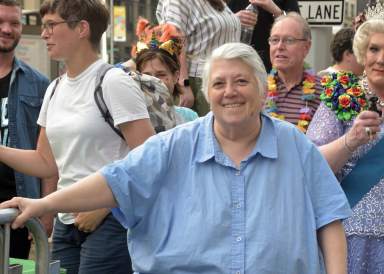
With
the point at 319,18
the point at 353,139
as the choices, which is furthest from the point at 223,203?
the point at 319,18

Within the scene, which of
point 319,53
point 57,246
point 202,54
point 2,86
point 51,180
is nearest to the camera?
point 57,246

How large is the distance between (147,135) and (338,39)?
2932 mm

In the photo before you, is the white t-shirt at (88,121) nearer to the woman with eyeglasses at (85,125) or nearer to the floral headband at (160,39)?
the woman with eyeglasses at (85,125)

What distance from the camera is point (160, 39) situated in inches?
228

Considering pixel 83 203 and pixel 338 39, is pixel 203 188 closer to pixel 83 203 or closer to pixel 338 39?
pixel 83 203

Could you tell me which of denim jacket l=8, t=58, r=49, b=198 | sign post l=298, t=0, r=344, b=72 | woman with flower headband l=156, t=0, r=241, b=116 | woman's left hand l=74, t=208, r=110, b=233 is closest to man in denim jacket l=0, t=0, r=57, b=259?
denim jacket l=8, t=58, r=49, b=198

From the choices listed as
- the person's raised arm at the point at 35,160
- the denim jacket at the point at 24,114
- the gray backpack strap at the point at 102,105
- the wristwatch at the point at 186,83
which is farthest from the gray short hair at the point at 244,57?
the wristwatch at the point at 186,83

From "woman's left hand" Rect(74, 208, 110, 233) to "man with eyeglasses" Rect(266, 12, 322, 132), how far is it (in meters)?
1.61

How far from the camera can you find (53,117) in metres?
4.50

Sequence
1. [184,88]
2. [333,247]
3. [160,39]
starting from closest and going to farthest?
[333,247]
[160,39]
[184,88]

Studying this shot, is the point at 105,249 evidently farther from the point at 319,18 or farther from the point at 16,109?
the point at 319,18

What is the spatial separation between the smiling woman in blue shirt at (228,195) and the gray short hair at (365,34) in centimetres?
98

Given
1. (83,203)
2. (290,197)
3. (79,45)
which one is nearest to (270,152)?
(290,197)

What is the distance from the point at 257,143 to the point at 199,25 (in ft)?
9.92
